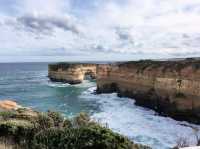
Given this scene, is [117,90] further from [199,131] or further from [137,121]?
[199,131]

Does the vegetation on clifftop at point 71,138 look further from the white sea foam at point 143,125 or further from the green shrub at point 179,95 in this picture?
the green shrub at point 179,95

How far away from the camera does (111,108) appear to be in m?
32.6

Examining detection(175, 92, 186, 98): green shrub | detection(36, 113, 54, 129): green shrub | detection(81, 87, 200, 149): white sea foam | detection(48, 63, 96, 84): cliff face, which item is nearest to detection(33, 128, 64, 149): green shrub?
detection(36, 113, 54, 129): green shrub

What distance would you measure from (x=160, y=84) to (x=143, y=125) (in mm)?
9082

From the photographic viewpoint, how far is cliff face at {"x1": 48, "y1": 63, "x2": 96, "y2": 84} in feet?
200

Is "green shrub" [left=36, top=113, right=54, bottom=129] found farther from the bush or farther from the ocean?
the ocean

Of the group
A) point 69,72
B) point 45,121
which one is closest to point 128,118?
point 45,121

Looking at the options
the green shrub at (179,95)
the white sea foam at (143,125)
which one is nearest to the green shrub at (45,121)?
the white sea foam at (143,125)

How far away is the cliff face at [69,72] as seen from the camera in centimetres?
6103

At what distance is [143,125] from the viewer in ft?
79.6

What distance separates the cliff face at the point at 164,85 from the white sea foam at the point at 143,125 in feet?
5.26

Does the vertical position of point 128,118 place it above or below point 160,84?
below

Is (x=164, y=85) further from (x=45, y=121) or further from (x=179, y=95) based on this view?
(x=45, y=121)

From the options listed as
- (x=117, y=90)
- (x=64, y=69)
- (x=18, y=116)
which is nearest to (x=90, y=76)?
(x=64, y=69)
